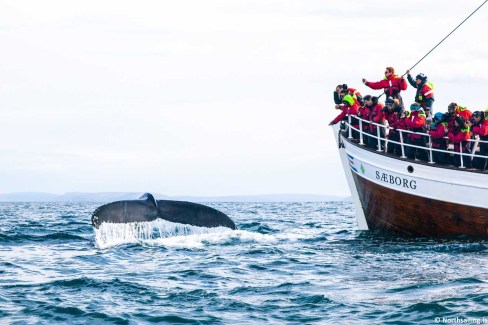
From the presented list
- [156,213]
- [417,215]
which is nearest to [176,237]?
[156,213]

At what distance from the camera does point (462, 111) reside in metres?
18.9

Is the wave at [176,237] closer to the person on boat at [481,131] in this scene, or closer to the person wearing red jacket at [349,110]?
the person wearing red jacket at [349,110]

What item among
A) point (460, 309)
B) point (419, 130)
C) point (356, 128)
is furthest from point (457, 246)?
point (460, 309)

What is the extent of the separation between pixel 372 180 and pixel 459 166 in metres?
2.70

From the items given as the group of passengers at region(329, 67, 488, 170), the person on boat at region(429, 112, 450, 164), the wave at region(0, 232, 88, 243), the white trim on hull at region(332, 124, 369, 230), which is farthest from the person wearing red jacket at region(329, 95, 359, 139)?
the wave at region(0, 232, 88, 243)

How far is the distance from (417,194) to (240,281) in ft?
24.3

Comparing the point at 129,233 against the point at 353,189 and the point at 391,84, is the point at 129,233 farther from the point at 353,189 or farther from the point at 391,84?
the point at 391,84

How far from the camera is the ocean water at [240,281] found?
10.7 metres

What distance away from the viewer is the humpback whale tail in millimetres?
16578

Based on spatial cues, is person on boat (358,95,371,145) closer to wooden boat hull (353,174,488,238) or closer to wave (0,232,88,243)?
wooden boat hull (353,174,488,238)

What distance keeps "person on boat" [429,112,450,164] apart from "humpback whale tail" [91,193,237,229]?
5235mm

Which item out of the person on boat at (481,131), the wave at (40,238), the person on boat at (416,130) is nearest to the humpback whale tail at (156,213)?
the wave at (40,238)

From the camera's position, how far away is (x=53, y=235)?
73.3ft

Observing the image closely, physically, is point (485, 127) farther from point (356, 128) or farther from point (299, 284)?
point (299, 284)
